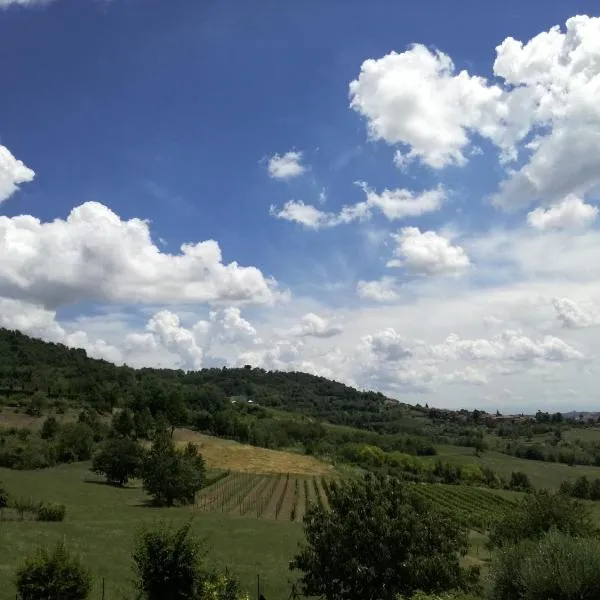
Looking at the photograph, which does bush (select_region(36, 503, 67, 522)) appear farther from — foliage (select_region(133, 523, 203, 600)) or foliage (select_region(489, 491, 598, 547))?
foliage (select_region(489, 491, 598, 547))

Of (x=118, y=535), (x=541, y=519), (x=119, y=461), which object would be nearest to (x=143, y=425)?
(x=119, y=461)

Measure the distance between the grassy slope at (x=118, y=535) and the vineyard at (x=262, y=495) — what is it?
33.9ft

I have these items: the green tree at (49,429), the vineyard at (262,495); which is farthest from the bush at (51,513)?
the green tree at (49,429)

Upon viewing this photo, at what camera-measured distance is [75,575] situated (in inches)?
1035

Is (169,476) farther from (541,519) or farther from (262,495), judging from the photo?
(541,519)

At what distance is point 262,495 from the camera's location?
106m

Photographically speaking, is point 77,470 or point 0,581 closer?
point 0,581

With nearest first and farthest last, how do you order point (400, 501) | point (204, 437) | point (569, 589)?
point (569, 589) < point (400, 501) < point (204, 437)

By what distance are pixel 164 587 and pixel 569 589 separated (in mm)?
17787

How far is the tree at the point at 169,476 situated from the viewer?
78.7m

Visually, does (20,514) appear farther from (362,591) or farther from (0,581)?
(362,591)

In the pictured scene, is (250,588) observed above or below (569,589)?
below

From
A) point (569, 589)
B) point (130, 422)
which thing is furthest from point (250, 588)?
point (130, 422)

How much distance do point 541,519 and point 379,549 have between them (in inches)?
1148
